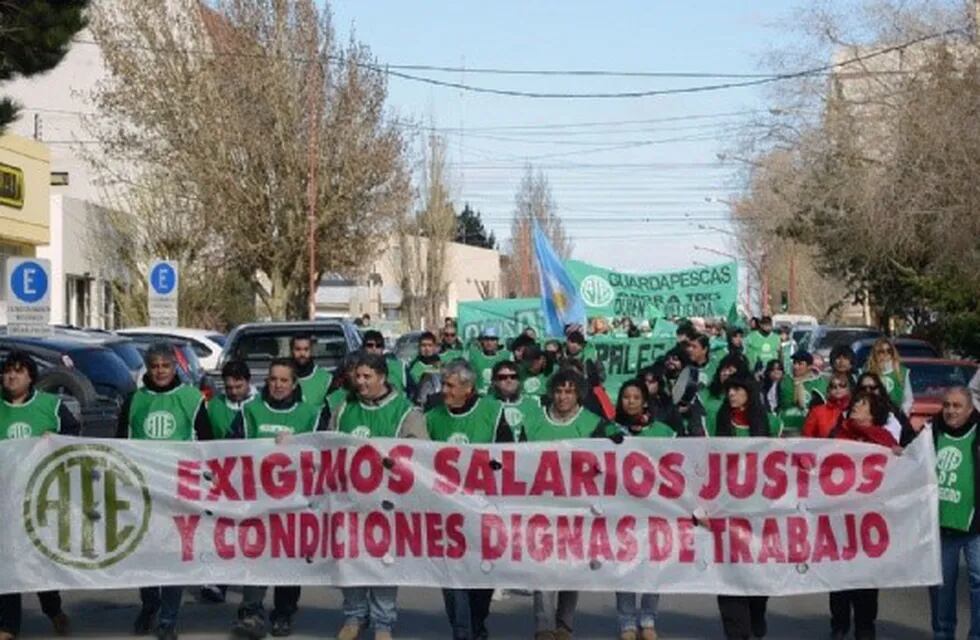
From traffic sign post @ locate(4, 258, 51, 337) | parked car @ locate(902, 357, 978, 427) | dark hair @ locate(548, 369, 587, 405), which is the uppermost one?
traffic sign post @ locate(4, 258, 51, 337)

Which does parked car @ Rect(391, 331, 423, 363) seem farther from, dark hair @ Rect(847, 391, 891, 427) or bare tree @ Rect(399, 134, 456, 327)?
bare tree @ Rect(399, 134, 456, 327)

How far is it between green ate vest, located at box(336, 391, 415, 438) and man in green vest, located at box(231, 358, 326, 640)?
35 centimetres

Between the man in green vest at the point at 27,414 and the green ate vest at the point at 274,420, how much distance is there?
108cm

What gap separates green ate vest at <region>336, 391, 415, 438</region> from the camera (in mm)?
11625

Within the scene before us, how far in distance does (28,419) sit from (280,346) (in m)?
11.5

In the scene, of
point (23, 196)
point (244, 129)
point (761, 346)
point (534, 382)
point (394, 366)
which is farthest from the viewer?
point (244, 129)

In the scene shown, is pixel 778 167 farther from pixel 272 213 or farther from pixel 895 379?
pixel 895 379

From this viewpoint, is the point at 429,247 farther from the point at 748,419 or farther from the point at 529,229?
the point at 748,419

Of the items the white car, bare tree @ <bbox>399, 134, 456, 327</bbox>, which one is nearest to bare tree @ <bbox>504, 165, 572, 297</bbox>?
bare tree @ <bbox>399, 134, 456, 327</bbox>

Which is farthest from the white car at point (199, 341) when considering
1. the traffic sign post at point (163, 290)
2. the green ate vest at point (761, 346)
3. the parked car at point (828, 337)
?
the green ate vest at point (761, 346)

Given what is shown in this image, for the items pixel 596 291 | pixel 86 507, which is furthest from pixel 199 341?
pixel 86 507

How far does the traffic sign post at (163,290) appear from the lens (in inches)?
1160

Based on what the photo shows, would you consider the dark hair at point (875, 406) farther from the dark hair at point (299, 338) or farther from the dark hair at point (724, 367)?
the dark hair at point (299, 338)

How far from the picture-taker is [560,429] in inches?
457
